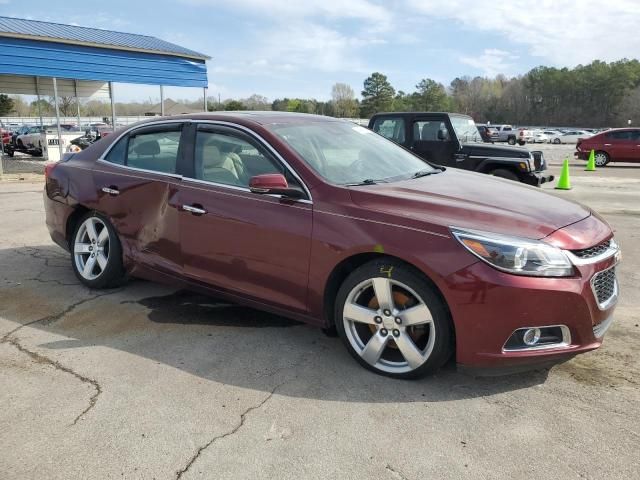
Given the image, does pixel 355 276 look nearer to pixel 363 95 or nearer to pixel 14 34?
pixel 14 34

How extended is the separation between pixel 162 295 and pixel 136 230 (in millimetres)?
728

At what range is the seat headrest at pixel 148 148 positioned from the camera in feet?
14.8

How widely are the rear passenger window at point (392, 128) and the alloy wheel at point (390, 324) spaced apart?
24.2 ft

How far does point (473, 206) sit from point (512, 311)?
71 centimetres

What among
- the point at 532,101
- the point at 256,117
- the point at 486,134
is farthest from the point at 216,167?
the point at 532,101

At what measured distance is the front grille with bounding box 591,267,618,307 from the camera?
3.00 metres

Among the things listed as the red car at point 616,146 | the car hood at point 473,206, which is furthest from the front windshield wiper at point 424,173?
the red car at point 616,146

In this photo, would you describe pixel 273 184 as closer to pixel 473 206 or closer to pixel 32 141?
pixel 473 206

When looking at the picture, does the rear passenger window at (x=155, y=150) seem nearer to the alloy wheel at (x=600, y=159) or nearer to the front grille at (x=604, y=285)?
the front grille at (x=604, y=285)

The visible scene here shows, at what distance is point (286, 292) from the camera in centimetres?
358

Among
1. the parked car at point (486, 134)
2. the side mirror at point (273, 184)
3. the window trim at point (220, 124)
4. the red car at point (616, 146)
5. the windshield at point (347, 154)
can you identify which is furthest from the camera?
the red car at point (616, 146)

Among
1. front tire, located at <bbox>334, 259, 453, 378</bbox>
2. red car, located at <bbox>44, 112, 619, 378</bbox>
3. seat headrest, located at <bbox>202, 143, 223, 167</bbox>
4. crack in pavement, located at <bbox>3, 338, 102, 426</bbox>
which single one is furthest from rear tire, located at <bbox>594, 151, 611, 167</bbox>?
crack in pavement, located at <bbox>3, 338, 102, 426</bbox>

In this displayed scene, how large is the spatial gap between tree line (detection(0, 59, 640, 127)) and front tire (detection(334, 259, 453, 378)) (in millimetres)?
87586

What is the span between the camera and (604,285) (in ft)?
10.3
